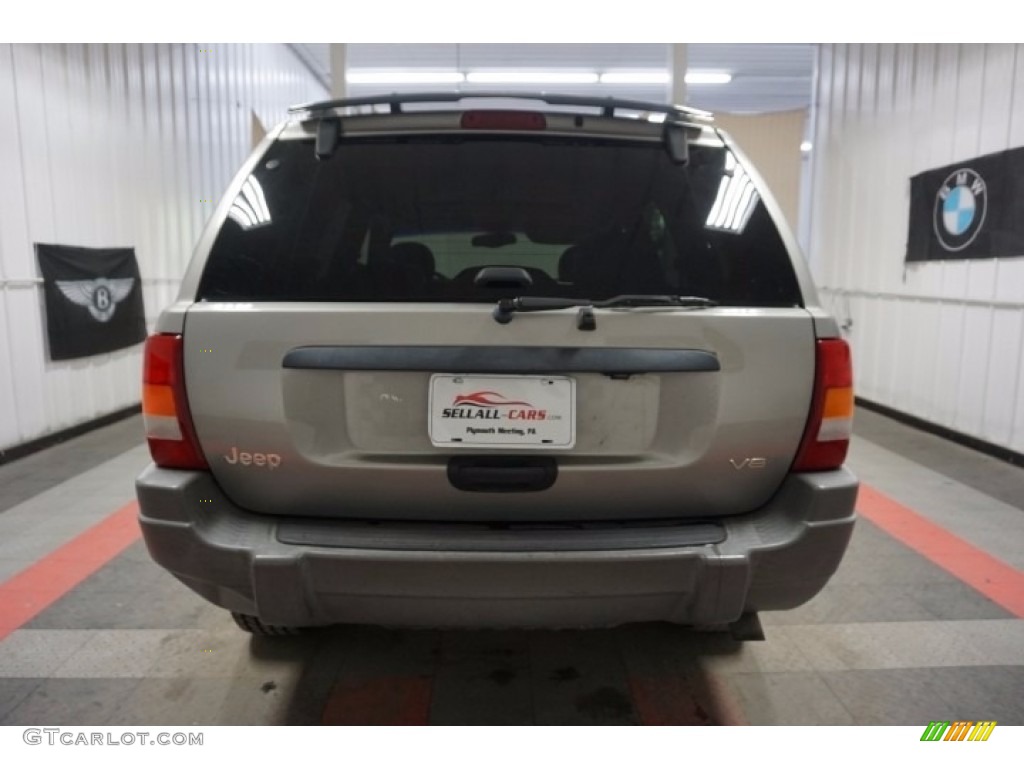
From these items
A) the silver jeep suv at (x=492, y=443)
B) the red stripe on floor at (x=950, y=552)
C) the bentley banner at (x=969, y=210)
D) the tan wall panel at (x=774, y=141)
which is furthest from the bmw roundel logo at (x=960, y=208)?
the silver jeep suv at (x=492, y=443)

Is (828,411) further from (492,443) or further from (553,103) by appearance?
(553,103)

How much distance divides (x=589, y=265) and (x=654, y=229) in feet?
0.68

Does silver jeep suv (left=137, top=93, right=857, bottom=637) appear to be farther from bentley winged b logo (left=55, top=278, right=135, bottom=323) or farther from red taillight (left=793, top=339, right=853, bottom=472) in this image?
bentley winged b logo (left=55, top=278, right=135, bottom=323)

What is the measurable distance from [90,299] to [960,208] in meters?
7.11

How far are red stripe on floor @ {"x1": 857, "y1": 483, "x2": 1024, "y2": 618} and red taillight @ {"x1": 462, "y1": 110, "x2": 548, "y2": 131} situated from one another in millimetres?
2382

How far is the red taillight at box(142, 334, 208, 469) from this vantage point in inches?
64.2

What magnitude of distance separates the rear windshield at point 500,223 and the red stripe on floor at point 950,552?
199 centimetres

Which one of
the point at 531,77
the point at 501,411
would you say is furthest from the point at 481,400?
the point at 531,77

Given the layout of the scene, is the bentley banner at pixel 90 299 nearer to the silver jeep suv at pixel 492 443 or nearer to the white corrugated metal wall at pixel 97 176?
the white corrugated metal wall at pixel 97 176

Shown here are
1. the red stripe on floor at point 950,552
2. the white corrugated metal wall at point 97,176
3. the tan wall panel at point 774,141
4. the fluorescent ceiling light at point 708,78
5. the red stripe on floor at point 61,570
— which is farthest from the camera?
the fluorescent ceiling light at point 708,78

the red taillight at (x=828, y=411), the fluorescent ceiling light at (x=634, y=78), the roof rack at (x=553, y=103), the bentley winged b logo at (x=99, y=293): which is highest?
the fluorescent ceiling light at (x=634, y=78)

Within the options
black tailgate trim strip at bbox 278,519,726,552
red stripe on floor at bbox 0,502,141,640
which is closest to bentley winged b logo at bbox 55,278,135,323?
red stripe on floor at bbox 0,502,141,640

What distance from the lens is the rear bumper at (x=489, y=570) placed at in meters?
1.56

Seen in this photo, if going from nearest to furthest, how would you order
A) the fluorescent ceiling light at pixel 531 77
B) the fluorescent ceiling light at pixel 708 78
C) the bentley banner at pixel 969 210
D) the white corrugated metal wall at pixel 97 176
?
the bentley banner at pixel 969 210, the white corrugated metal wall at pixel 97 176, the fluorescent ceiling light at pixel 531 77, the fluorescent ceiling light at pixel 708 78
